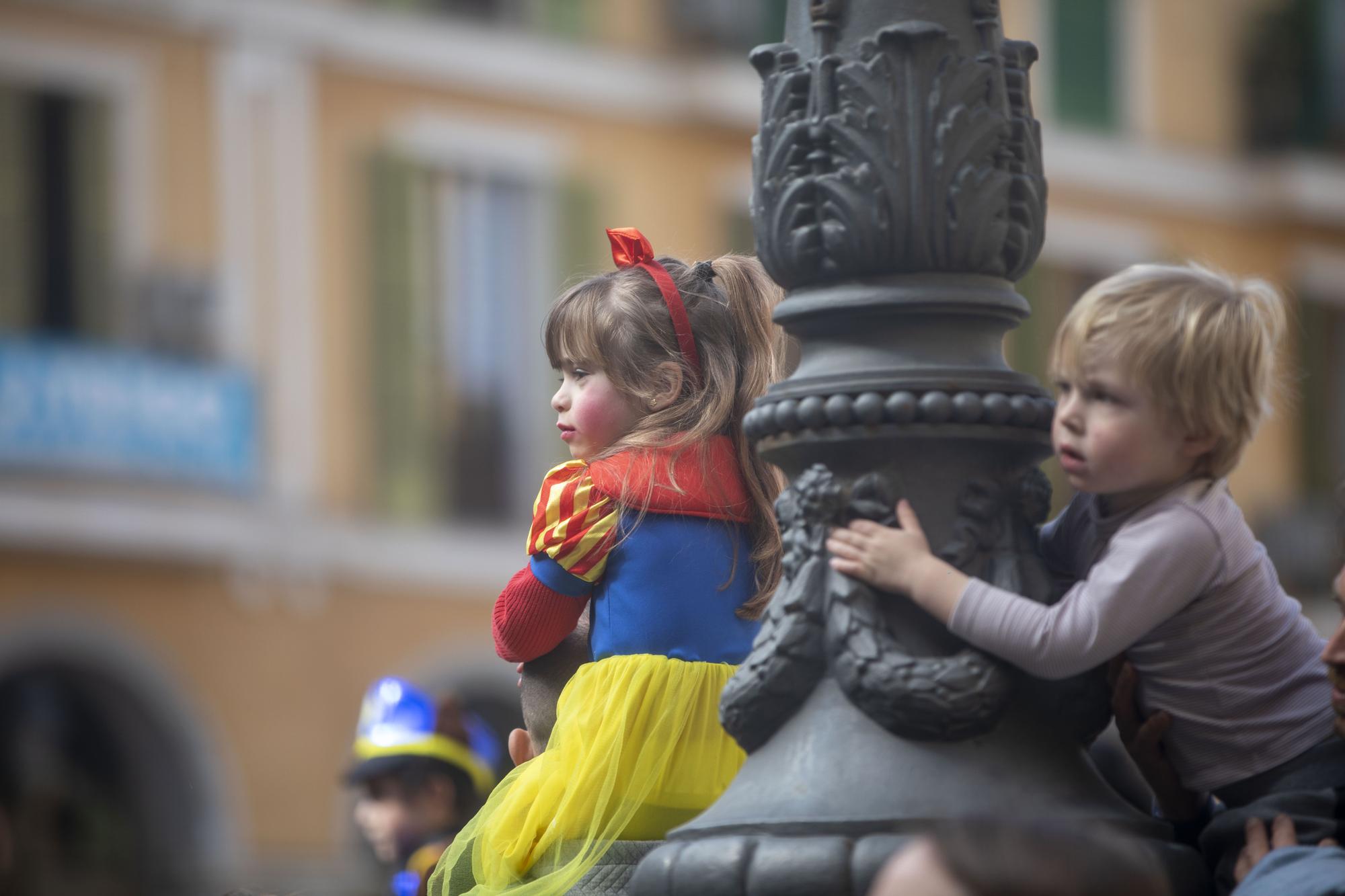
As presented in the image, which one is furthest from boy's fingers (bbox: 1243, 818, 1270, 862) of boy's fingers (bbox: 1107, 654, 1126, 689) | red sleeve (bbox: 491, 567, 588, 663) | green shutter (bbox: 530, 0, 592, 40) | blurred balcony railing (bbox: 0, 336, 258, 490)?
green shutter (bbox: 530, 0, 592, 40)

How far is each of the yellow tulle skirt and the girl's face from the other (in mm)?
399

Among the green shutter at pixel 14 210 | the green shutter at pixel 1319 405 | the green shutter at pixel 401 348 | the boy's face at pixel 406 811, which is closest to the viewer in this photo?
the boy's face at pixel 406 811

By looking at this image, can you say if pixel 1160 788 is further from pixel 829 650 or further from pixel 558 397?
pixel 558 397

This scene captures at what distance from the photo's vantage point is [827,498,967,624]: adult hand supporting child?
2.81 m

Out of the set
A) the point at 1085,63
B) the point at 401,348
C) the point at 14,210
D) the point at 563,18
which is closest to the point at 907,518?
the point at 14,210

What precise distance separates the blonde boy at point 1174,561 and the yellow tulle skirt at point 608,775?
0.64 m

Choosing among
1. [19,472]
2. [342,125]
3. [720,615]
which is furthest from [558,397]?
[342,125]

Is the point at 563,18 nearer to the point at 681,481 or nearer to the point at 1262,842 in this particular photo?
the point at 681,481

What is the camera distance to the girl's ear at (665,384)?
3.71 metres

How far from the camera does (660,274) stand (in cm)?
381

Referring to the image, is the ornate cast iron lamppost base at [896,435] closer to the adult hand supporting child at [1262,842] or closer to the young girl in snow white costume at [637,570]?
the adult hand supporting child at [1262,842]

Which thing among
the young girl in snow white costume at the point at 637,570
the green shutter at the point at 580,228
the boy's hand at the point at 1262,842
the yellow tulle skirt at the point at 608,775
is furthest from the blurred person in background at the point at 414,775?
the green shutter at the point at 580,228

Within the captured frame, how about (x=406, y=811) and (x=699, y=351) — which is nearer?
(x=699, y=351)

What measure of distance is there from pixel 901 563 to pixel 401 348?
43.2ft
